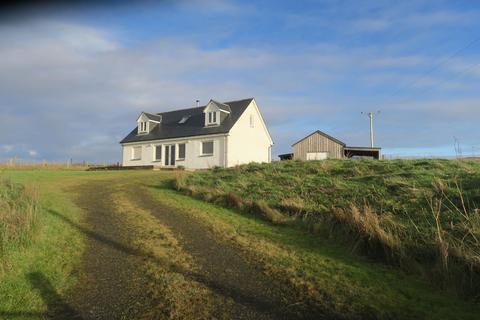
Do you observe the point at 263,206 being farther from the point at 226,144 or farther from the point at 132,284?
the point at 226,144

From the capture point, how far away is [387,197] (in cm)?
1075

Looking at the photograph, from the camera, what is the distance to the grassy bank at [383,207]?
6914mm

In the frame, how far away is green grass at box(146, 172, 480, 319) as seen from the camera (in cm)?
543

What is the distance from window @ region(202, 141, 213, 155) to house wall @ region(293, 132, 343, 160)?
7.63m

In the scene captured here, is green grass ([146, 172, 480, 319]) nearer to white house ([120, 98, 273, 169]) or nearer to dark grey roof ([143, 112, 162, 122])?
white house ([120, 98, 273, 169])

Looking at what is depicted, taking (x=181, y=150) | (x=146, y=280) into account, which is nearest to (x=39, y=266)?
(x=146, y=280)

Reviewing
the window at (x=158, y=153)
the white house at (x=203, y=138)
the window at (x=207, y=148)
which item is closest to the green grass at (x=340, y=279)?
the white house at (x=203, y=138)

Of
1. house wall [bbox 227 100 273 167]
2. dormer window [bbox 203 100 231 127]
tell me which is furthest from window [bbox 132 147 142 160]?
house wall [bbox 227 100 273 167]

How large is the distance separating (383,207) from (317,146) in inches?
1087

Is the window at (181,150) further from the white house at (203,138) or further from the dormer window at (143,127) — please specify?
the dormer window at (143,127)

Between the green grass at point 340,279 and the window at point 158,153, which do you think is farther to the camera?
the window at point 158,153

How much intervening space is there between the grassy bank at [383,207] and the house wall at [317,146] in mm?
19408

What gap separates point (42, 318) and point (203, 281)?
2222 millimetres

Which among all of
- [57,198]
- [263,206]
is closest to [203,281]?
[263,206]
